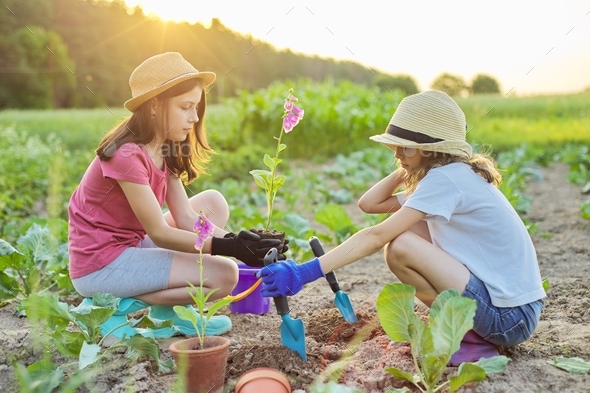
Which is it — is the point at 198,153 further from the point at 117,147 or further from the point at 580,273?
the point at 580,273

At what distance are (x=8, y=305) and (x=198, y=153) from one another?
1181mm

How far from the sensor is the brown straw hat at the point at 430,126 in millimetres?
1962

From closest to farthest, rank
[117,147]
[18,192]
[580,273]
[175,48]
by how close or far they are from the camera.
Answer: [117,147] → [580,273] → [18,192] → [175,48]

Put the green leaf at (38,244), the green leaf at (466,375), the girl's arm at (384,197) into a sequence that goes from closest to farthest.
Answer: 1. the green leaf at (466,375)
2. the girl's arm at (384,197)
3. the green leaf at (38,244)

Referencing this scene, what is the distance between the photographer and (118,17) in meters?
36.4

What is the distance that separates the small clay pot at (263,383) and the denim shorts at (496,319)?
677 millimetres

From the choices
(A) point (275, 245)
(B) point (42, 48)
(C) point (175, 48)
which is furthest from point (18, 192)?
(B) point (42, 48)

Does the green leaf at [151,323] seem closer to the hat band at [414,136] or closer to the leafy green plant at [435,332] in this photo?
the leafy green plant at [435,332]

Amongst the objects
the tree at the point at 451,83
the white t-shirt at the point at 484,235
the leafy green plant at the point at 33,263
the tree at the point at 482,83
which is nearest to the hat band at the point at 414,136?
the white t-shirt at the point at 484,235

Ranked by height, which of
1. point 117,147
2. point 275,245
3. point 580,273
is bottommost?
point 580,273

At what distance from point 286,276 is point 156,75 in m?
0.98

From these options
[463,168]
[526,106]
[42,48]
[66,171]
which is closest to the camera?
[463,168]

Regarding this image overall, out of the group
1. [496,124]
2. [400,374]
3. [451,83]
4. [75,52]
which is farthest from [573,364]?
[75,52]

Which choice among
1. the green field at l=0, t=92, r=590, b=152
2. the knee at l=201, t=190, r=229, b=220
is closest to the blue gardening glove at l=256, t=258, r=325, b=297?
the knee at l=201, t=190, r=229, b=220
